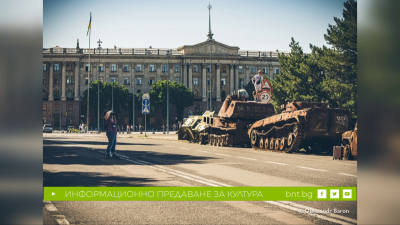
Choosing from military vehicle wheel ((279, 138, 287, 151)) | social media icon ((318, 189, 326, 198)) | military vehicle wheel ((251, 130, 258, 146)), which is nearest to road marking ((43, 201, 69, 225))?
social media icon ((318, 189, 326, 198))

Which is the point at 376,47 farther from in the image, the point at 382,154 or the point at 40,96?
the point at 40,96

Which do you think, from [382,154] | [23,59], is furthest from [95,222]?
[382,154]

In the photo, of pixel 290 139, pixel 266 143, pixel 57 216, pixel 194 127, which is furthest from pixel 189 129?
pixel 57 216

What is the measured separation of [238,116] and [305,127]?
23.4 ft

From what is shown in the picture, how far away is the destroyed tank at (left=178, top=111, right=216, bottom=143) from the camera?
110ft

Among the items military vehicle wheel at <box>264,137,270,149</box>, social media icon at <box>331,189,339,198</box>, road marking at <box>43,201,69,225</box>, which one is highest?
social media icon at <box>331,189,339,198</box>

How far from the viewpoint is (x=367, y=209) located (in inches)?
190

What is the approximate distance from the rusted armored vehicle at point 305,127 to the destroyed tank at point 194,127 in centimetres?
871

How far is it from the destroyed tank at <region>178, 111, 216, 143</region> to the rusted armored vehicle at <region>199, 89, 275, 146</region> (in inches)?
115

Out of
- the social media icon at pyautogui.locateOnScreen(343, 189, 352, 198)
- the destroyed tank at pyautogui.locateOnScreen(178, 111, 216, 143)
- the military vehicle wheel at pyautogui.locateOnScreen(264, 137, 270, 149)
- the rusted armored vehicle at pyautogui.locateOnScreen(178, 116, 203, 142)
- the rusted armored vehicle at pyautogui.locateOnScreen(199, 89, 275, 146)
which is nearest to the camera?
the social media icon at pyautogui.locateOnScreen(343, 189, 352, 198)

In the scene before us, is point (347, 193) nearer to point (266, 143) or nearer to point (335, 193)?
point (335, 193)

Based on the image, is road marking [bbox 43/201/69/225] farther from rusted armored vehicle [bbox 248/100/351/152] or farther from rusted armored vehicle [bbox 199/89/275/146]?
rusted armored vehicle [bbox 199/89/275/146]

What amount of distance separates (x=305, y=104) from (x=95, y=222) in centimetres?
1835

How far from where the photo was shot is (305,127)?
22219 millimetres
